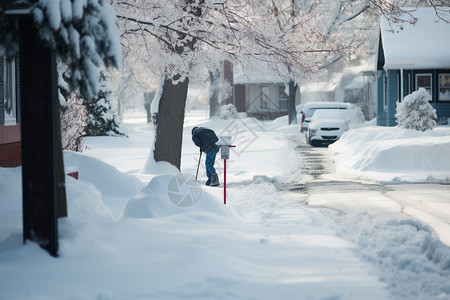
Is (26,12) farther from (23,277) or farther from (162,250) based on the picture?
(162,250)

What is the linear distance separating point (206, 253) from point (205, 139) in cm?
782

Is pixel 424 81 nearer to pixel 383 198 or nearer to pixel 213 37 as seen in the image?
pixel 383 198

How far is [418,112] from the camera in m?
22.9

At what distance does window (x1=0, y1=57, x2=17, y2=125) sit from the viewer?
1154cm

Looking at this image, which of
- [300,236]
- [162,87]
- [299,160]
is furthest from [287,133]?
[300,236]

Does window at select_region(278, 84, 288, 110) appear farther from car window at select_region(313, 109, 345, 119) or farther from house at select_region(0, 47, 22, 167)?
house at select_region(0, 47, 22, 167)

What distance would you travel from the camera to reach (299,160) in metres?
20.4

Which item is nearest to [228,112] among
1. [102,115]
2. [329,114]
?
[102,115]

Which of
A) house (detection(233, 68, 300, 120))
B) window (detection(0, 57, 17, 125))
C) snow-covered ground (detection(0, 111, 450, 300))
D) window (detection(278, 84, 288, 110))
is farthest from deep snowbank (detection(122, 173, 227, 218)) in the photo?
window (detection(278, 84, 288, 110))

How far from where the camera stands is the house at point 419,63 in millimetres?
28234

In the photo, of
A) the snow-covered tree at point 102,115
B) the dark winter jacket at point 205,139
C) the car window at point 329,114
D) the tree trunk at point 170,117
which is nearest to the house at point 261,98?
the snow-covered tree at point 102,115

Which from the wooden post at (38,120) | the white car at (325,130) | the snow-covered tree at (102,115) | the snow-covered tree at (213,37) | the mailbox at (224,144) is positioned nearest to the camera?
the wooden post at (38,120)

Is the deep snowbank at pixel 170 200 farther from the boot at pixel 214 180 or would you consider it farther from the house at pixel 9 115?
the boot at pixel 214 180

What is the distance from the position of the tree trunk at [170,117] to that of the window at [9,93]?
13.2 ft
